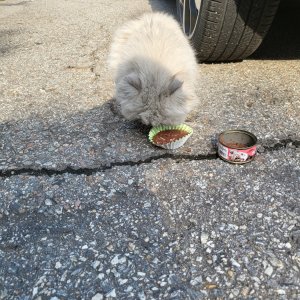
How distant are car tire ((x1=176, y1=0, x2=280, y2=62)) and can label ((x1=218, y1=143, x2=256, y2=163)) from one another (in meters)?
1.31

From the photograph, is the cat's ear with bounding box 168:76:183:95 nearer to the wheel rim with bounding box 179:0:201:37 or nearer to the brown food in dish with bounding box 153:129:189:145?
the brown food in dish with bounding box 153:129:189:145

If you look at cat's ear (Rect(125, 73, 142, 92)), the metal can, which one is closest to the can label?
the metal can

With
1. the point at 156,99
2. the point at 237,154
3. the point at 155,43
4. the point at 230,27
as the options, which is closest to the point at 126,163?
the point at 156,99

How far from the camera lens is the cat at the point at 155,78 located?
237 centimetres

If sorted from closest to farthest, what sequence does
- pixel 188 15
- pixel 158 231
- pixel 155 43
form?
pixel 158 231 < pixel 155 43 < pixel 188 15

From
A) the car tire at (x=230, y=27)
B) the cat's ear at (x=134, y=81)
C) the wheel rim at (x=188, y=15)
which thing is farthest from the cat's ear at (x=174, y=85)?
the wheel rim at (x=188, y=15)

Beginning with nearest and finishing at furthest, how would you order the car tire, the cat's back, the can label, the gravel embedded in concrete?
1. the gravel embedded in concrete
2. the can label
3. the cat's back
4. the car tire

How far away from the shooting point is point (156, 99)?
2361 mm

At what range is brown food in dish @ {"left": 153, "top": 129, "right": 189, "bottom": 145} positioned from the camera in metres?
2.43

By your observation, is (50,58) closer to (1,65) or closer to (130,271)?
(1,65)

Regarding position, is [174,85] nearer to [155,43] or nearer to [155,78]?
[155,78]

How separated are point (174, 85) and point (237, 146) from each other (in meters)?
0.57

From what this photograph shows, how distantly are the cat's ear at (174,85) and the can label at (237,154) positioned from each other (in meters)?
0.46

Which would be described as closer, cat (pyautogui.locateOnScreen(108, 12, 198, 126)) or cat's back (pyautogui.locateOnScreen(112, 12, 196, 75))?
cat (pyautogui.locateOnScreen(108, 12, 198, 126))
